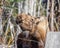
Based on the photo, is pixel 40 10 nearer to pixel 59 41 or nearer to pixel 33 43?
pixel 33 43

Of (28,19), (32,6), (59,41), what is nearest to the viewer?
(59,41)

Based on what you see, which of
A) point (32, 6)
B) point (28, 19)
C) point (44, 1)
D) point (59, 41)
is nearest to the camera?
point (59, 41)

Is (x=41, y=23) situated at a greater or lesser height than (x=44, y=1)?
lesser

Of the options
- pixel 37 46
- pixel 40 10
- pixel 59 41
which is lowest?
pixel 37 46

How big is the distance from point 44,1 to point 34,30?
155 cm

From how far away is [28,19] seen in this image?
2.41 m

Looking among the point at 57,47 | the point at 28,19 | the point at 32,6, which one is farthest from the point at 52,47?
the point at 32,6

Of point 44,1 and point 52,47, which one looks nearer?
point 52,47

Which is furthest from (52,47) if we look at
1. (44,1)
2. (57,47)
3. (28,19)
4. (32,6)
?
(44,1)

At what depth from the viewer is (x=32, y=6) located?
298 cm

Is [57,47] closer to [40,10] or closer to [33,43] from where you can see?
[33,43]

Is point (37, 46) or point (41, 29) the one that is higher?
point (41, 29)

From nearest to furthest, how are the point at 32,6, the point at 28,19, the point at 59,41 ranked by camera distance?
the point at 59,41, the point at 28,19, the point at 32,6

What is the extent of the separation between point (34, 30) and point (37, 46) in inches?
7.1
